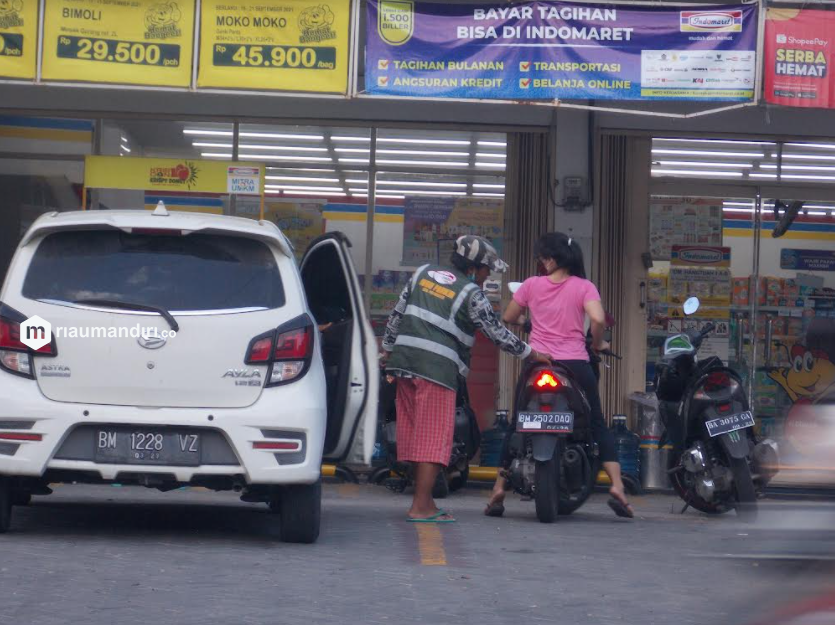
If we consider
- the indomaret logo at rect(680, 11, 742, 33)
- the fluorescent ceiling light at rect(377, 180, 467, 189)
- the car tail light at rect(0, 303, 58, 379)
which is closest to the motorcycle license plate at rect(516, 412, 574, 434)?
the car tail light at rect(0, 303, 58, 379)

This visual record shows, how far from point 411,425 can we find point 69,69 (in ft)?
13.8

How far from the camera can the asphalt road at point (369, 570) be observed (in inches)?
206

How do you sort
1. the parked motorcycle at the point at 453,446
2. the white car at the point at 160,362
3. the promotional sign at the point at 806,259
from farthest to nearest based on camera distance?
1. the promotional sign at the point at 806,259
2. the parked motorcycle at the point at 453,446
3. the white car at the point at 160,362

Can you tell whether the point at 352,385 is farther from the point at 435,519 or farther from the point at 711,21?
the point at 711,21

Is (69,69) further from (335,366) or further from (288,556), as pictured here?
(288,556)

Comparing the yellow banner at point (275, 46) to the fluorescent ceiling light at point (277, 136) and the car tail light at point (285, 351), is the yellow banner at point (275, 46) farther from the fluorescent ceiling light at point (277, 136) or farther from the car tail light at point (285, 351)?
the car tail light at point (285, 351)

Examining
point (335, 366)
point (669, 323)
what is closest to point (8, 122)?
point (335, 366)

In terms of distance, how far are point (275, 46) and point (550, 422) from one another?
3.99 metres

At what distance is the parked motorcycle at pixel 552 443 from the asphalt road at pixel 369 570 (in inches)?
8.3

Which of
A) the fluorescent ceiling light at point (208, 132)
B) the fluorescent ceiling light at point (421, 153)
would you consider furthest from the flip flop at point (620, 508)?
the fluorescent ceiling light at point (208, 132)

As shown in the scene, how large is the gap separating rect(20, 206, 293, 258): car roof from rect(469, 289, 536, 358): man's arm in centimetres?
152

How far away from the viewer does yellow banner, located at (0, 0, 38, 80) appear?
10.2 meters

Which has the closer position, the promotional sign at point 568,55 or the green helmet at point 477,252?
the green helmet at point 477,252

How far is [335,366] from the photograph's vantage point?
8.24 meters
